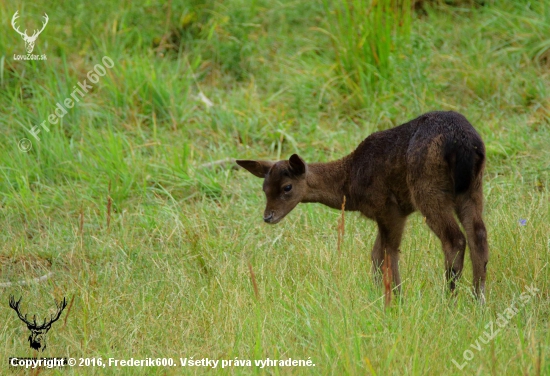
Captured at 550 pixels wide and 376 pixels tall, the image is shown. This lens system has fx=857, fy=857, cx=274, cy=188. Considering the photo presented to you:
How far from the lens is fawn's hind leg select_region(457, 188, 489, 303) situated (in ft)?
18.2

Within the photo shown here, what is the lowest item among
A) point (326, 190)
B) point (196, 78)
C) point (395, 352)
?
point (196, 78)

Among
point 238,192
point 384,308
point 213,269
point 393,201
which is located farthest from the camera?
point 238,192

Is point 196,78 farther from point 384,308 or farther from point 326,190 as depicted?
point 384,308

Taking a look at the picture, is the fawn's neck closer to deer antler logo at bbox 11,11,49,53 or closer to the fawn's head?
the fawn's head

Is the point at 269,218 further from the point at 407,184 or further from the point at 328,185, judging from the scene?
the point at 407,184

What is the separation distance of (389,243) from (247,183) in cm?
240

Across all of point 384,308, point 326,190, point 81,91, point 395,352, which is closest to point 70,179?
point 81,91

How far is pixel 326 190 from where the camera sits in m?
6.42

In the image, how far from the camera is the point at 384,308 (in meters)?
5.10

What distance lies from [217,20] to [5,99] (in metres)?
2.82

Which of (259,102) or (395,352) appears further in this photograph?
(259,102)

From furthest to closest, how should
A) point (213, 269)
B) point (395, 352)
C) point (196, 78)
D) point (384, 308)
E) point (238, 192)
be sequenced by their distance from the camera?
1. point (196, 78)
2. point (238, 192)
3. point (213, 269)
4. point (384, 308)
5. point (395, 352)

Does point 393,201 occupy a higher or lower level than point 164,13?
higher

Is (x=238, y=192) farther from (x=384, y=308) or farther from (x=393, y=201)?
(x=384, y=308)
